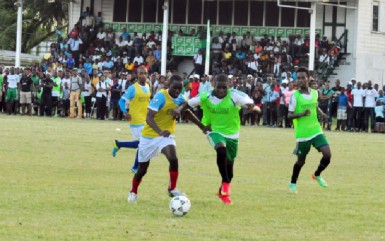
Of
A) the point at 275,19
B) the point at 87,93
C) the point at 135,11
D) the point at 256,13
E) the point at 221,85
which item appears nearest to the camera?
the point at 221,85

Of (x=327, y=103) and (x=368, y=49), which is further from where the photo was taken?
(x=368, y=49)

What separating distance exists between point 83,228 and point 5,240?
1.28m

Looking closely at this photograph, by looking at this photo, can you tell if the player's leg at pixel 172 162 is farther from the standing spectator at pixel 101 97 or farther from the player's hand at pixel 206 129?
the standing spectator at pixel 101 97

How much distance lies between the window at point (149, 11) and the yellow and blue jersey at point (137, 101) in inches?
1376

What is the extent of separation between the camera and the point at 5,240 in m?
10.7

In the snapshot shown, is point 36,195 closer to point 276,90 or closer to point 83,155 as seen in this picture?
point 83,155

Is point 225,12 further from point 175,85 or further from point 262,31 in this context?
point 175,85

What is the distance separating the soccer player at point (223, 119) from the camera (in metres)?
14.9

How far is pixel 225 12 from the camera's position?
178 feet

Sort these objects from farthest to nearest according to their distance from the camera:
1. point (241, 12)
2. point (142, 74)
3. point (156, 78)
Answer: point (241, 12) < point (156, 78) < point (142, 74)

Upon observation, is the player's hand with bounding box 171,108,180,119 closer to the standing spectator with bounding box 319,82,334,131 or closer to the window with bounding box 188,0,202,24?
the standing spectator with bounding box 319,82,334,131

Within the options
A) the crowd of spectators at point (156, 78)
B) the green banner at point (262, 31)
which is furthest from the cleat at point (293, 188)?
the green banner at point (262, 31)

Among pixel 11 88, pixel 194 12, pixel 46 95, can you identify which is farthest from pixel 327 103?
pixel 194 12

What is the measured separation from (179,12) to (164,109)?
40.7 metres
